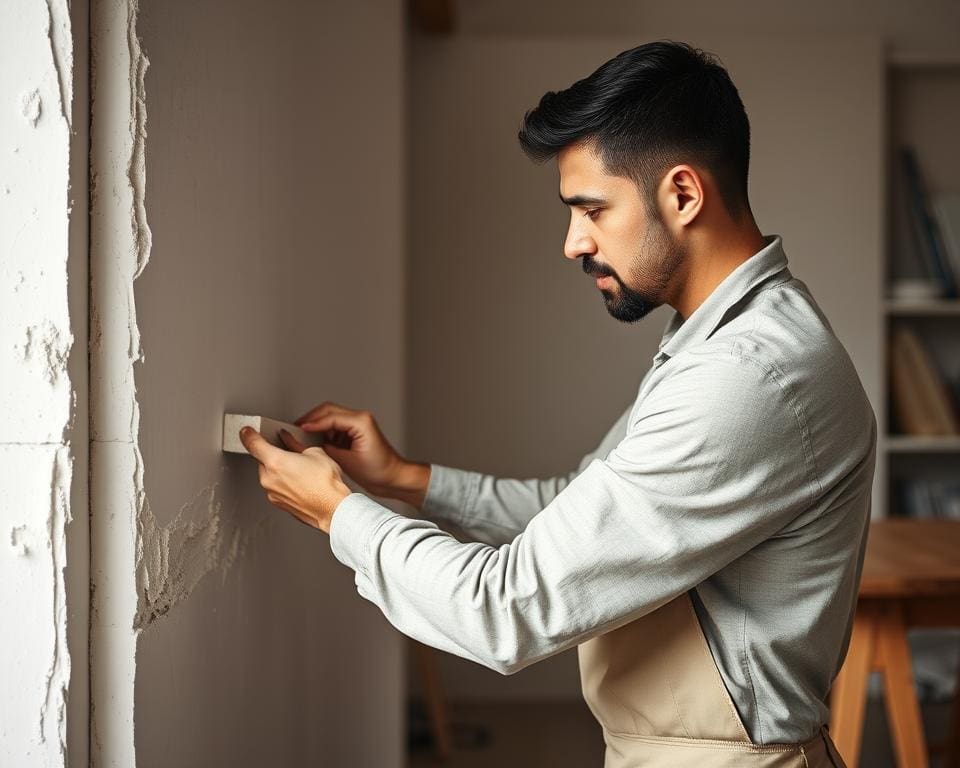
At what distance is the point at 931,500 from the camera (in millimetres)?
3748

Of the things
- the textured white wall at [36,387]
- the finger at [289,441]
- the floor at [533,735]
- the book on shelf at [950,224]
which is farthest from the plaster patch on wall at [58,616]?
the book on shelf at [950,224]

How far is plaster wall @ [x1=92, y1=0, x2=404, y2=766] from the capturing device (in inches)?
36.0

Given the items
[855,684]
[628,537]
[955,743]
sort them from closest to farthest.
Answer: [628,537], [855,684], [955,743]

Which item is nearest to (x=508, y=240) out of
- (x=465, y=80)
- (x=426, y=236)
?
(x=426, y=236)

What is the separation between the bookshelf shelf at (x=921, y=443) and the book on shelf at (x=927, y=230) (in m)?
0.55

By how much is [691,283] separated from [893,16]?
3.26m

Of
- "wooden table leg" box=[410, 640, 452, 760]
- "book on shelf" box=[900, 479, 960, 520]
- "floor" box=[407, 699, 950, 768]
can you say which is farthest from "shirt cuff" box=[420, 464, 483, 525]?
"book on shelf" box=[900, 479, 960, 520]

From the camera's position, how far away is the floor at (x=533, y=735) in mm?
3162

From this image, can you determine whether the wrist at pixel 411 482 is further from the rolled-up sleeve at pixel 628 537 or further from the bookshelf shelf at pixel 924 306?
the bookshelf shelf at pixel 924 306

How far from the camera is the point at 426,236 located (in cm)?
368

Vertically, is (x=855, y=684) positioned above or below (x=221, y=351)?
below

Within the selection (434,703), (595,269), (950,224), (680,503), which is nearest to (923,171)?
(950,224)

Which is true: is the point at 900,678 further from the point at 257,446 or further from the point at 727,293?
the point at 257,446

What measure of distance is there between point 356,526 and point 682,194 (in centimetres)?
55
